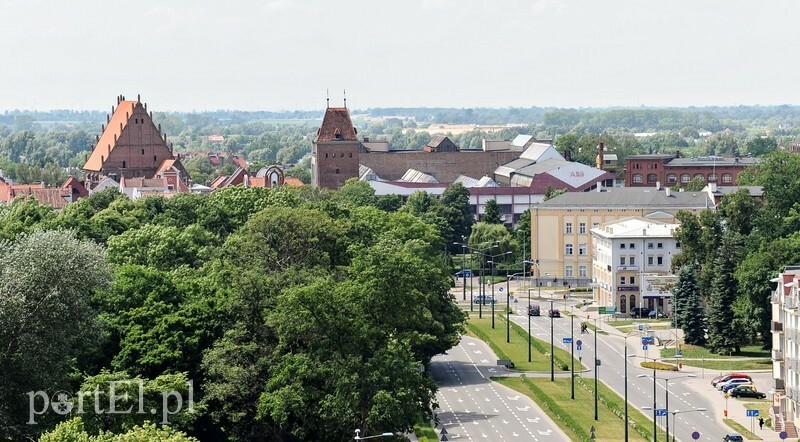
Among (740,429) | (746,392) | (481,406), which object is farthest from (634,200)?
(740,429)

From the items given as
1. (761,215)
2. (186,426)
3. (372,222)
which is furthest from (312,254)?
(761,215)

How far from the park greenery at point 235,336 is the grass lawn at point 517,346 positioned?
19444 millimetres

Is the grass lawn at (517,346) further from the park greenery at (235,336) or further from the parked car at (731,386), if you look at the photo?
the park greenery at (235,336)

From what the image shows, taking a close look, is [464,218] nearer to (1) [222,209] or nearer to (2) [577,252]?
(2) [577,252]

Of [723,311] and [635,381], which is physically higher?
[723,311]

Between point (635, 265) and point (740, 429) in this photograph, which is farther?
point (635, 265)

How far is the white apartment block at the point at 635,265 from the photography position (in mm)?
139000

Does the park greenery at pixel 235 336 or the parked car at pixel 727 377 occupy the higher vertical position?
the park greenery at pixel 235 336

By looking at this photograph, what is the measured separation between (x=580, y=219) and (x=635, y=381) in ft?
190

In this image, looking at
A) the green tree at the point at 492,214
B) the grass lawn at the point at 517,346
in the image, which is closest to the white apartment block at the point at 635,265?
the grass lawn at the point at 517,346

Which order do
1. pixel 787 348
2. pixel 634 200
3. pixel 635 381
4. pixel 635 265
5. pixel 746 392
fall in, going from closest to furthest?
pixel 787 348
pixel 746 392
pixel 635 381
pixel 635 265
pixel 634 200

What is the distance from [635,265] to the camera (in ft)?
469

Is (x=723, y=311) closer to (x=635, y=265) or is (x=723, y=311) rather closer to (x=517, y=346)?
(x=517, y=346)

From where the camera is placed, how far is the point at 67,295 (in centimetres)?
7231
